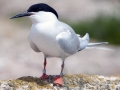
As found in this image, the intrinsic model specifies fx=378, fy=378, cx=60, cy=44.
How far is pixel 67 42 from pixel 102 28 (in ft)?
23.4

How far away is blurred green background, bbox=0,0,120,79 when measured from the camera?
28.6ft

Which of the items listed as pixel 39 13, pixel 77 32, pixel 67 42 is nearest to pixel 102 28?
pixel 77 32

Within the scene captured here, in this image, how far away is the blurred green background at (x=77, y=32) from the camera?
870 cm

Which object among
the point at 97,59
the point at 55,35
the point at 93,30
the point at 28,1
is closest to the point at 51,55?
the point at 55,35

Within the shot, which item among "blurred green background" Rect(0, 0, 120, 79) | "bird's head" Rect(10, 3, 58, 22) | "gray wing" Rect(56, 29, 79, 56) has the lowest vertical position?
"blurred green background" Rect(0, 0, 120, 79)

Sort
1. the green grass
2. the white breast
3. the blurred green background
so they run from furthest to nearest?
1. the green grass
2. the blurred green background
3. the white breast

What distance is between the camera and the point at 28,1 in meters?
14.7

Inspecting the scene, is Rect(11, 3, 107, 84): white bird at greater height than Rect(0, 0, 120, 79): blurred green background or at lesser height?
greater

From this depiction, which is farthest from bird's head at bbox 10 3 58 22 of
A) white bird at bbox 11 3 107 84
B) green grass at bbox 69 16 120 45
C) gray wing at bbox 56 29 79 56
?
green grass at bbox 69 16 120 45

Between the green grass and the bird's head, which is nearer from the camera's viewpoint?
the bird's head

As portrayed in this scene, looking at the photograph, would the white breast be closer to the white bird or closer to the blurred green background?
the white bird

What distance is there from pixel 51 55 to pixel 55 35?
309 millimetres

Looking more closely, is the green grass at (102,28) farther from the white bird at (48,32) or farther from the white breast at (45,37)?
the white breast at (45,37)

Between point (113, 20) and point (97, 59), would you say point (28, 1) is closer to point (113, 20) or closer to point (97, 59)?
point (113, 20)
